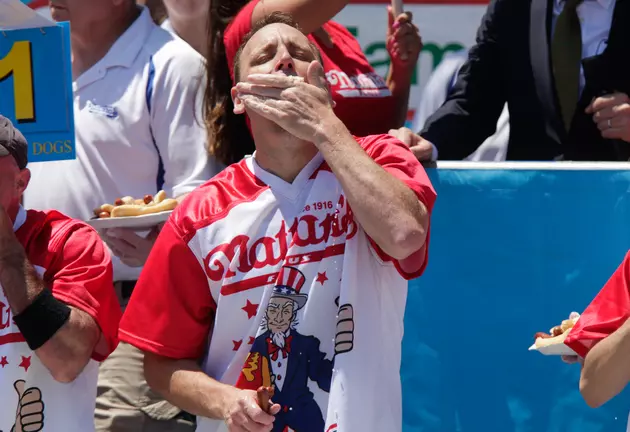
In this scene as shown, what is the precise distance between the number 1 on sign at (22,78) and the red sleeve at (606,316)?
1767mm

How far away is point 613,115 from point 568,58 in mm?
294

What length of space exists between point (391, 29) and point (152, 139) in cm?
93

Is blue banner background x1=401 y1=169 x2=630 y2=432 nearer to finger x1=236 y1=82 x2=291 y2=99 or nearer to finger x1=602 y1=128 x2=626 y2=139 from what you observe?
finger x1=602 y1=128 x2=626 y2=139

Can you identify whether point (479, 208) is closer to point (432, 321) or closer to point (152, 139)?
point (432, 321)

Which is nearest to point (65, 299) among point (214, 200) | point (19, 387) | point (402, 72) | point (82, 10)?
point (19, 387)

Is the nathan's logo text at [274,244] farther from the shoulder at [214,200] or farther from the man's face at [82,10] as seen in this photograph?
the man's face at [82,10]

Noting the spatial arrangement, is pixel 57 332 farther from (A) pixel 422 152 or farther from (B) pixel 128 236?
(A) pixel 422 152

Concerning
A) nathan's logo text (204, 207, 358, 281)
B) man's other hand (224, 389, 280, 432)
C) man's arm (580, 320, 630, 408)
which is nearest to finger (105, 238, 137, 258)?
nathan's logo text (204, 207, 358, 281)

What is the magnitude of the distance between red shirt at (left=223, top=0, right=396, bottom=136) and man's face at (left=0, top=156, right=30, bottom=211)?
789 mm

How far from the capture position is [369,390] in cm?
301

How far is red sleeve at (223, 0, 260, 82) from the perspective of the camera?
151 inches

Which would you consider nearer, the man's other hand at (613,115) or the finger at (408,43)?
the man's other hand at (613,115)

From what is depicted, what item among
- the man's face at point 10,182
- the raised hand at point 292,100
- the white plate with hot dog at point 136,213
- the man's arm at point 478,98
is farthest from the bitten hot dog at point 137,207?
the man's arm at point 478,98

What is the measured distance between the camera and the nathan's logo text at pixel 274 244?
10.2 feet
